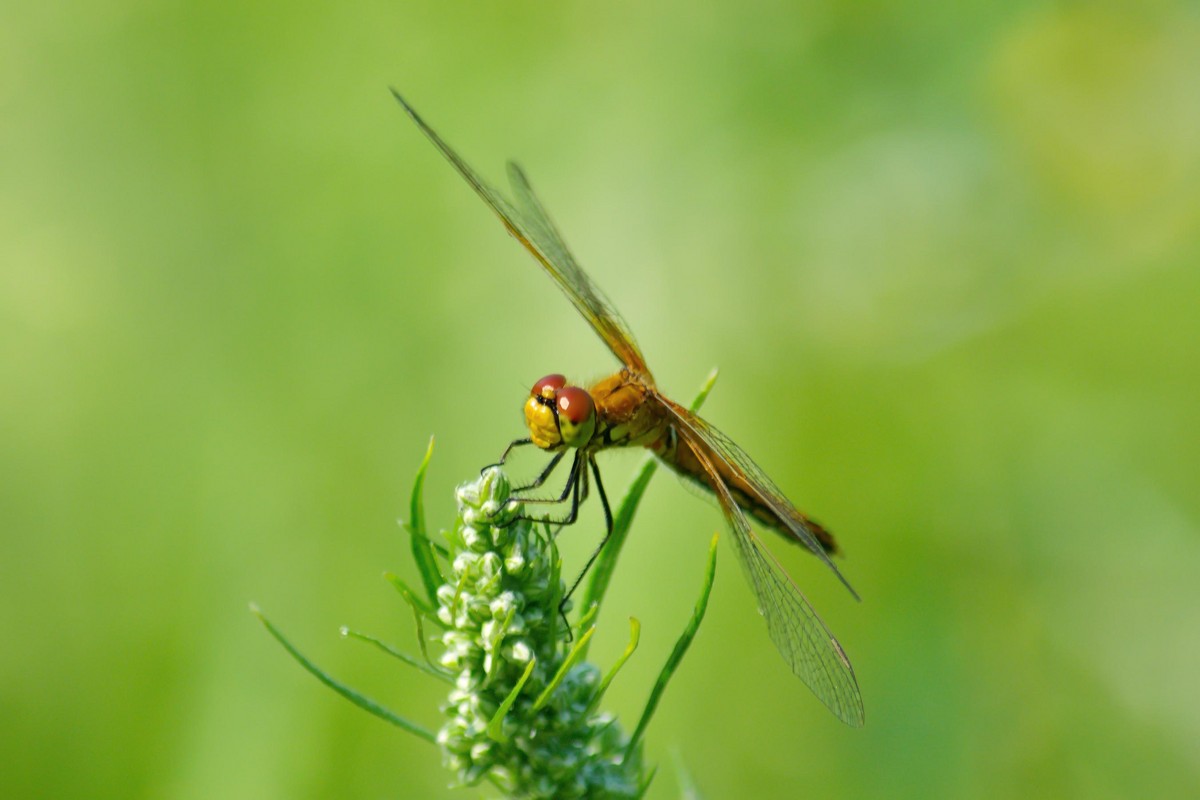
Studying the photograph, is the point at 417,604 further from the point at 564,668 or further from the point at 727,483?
the point at 727,483

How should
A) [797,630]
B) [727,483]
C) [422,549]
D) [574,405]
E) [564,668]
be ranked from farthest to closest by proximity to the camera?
[727,483]
[574,405]
[797,630]
[422,549]
[564,668]

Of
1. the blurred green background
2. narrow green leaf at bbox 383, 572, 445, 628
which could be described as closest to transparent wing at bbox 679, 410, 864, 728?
narrow green leaf at bbox 383, 572, 445, 628

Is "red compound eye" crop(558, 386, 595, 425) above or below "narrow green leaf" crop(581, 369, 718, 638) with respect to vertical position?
above

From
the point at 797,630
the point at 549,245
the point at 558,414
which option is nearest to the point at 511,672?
the point at 797,630

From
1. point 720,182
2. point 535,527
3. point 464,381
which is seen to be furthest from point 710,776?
point 720,182

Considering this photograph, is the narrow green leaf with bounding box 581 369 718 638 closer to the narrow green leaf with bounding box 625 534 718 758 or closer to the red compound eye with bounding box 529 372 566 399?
the narrow green leaf with bounding box 625 534 718 758

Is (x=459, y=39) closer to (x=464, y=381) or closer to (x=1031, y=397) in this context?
(x=464, y=381)

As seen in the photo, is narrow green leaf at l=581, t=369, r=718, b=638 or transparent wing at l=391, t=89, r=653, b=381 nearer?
narrow green leaf at l=581, t=369, r=718, b=638

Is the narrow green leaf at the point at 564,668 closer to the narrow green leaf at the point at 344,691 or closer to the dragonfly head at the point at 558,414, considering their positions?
the narrow green leaf at the point at 344,691
